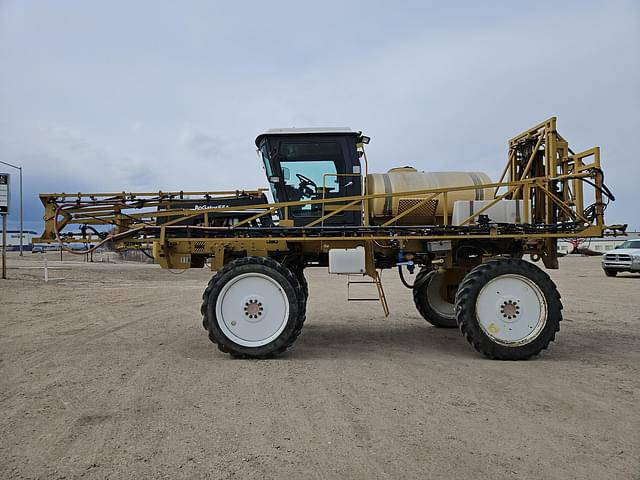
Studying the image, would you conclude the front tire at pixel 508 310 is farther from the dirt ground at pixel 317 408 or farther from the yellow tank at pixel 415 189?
the yellow tank at pixel 415 189

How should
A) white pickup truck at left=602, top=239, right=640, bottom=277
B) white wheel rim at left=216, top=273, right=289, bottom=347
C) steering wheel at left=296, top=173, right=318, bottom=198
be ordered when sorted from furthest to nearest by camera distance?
white pickup truck at left=602, top=239, right=640, bottom=277 < steering wheel at left=296, top=173, right=318, bottom=198 < white wheel rim at left=216, top=273, right=289, bottom=347

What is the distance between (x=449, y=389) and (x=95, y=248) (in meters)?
5.02

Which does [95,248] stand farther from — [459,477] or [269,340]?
[459,477]

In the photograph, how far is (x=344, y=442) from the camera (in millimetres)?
3668

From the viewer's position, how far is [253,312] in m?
6.54

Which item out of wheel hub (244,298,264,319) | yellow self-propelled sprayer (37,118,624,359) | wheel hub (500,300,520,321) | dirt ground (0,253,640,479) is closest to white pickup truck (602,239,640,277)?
dirt ground (0,253,640,479)

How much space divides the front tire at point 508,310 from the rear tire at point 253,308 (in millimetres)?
2133

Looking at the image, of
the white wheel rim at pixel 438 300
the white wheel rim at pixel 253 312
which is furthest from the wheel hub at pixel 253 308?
the white wheel rim at pixel 438 300

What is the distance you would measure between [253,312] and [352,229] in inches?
65.7

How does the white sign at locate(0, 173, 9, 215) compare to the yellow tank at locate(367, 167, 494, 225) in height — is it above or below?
above

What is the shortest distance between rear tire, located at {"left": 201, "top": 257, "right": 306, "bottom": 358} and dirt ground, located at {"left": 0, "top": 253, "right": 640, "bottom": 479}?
0.27 metres

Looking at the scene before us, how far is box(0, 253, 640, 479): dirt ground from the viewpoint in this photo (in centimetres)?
331

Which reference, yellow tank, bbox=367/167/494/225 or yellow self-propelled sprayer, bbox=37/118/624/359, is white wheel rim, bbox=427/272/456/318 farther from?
yellow tank, bbox=367/167/494/225

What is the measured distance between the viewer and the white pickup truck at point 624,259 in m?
21.4
